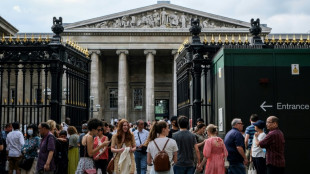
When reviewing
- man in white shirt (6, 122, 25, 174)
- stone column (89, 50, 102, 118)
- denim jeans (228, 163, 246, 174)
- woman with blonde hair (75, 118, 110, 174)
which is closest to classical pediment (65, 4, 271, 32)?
stone column (89, 50, 102, 118)

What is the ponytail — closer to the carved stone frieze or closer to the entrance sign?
the entrance sign

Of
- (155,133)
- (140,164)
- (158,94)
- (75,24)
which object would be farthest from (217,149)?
(158,94)

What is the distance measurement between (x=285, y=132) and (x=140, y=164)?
422 centimetres

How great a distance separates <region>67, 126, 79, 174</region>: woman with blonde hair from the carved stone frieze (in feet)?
138

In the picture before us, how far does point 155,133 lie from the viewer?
7.64 m

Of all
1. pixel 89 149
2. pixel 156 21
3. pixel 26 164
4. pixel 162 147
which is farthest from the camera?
pixel 156 21

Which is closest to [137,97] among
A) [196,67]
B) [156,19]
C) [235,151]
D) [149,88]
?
[149,88]

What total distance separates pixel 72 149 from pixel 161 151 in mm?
5076

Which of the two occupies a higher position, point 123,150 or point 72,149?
point 123,150

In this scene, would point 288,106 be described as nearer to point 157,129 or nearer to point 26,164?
point 157,129

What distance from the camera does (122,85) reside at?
2042 inches

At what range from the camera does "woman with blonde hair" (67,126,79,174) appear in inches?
448

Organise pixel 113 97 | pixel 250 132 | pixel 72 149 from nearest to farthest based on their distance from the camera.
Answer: pixel 250 132 < pixel 72 149 < pixel 113 97

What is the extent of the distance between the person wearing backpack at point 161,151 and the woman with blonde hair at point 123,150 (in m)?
0.65
